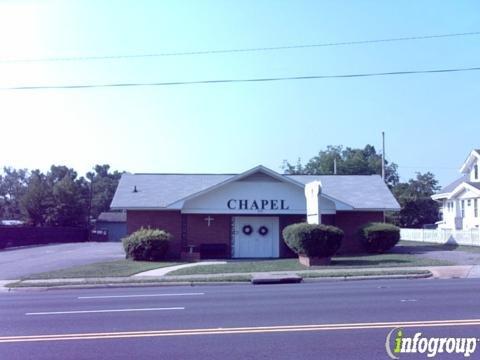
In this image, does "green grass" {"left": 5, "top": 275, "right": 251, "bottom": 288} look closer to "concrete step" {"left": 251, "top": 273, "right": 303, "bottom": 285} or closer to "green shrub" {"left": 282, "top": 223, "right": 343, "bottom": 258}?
"concrete step" {"left": 251, "top": 273, "right": 303, "bottom": 285}

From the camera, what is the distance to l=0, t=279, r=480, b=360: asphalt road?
8.62 meters

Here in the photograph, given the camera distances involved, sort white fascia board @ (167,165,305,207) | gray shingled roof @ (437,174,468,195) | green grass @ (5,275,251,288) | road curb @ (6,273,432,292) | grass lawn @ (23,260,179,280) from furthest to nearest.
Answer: gray shingled roof @ (437,174,468,195) → white fascia board @ (167,165,305,207) → grass lawn @ (23,260,179,280) → green grass @ (5,275,251,288) → road curb @ (6,273,432,292)

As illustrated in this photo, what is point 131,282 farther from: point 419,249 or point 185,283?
point 419,249

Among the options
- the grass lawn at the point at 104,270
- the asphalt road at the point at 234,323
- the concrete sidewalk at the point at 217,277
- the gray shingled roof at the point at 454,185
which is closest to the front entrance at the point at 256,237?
the grass lawn at the point at 104,270

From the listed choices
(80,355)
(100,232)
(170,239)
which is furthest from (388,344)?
(100,232)

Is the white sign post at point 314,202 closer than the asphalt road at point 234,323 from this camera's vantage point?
No

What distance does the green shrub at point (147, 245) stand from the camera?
29.1m

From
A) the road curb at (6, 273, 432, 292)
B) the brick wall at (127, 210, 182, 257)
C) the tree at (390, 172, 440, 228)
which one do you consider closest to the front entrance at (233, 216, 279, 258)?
the brick wall at (127, 210, 182, 257)

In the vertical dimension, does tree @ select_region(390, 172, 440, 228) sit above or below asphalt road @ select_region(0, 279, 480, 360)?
above

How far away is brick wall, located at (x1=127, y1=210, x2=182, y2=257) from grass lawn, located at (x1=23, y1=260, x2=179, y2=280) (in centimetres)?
454

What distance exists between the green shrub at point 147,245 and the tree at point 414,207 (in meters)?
32.6

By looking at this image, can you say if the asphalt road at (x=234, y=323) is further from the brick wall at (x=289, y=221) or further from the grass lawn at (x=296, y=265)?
the brick wall at (x=289, y=221)

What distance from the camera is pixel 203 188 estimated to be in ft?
116

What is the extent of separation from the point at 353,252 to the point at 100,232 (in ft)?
155
